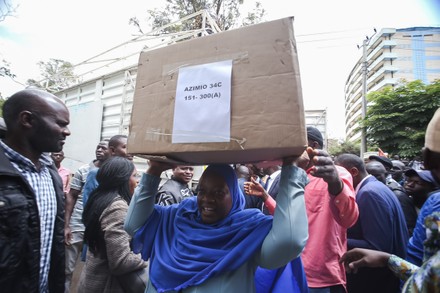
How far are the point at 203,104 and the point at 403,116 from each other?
14.8 meters

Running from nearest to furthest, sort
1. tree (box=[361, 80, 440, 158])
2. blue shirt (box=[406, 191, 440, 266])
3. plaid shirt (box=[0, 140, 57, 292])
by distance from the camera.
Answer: plaid shirt (box=[0, 140, 57, 292]), blue shirt (box=[406, 191, 440, 266]), tree (box=[361, 80, 440, 158])

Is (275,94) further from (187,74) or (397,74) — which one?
(397,74)

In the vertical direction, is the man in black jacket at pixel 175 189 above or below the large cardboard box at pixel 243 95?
below

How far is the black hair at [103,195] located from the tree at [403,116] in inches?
523

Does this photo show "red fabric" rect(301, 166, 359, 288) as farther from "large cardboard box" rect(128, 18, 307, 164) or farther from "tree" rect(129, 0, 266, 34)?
"tree" rect(129, 0, 266, 34)

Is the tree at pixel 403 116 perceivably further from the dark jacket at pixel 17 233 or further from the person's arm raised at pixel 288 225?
the dark jacket at pixel 17 233

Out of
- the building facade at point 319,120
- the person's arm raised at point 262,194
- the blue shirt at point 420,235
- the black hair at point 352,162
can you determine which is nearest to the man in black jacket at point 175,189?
the person's arm raised at point 262,194

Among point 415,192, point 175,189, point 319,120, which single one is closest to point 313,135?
point 175,189

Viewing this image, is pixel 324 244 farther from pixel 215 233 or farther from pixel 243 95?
pixel 243 95

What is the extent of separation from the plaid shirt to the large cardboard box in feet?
2.08

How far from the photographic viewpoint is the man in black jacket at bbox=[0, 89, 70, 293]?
126 cm

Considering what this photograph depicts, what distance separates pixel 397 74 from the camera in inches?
2024

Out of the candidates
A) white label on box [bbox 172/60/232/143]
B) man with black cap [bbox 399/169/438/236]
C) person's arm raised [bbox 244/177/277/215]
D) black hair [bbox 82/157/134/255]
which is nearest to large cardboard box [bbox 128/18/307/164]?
white label on box [bbox 172/60/232/143]

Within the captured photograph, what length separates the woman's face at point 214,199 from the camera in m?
1.48
